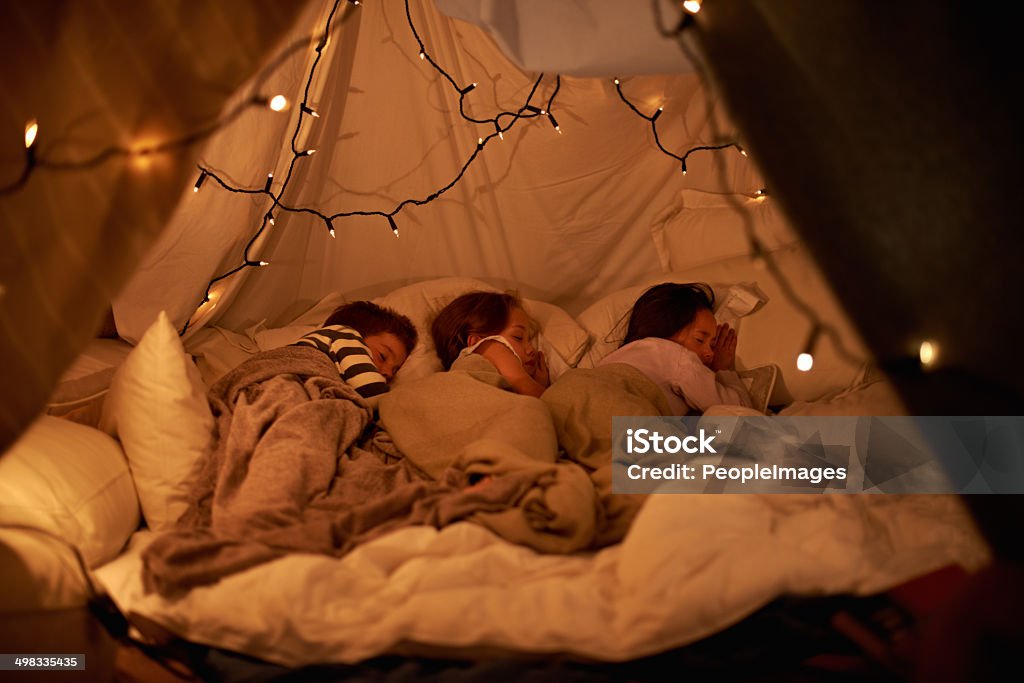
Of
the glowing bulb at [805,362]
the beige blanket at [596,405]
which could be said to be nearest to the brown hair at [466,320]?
the beige blanket at [596,405]

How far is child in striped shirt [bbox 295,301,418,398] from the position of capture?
6.53 feet

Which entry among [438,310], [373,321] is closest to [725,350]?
[438,310]

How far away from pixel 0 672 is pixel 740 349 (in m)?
1.60

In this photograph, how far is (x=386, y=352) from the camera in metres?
2.16

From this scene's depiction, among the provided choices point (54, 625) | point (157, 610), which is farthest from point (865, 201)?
point (54, 625)

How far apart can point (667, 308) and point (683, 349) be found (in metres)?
0.13

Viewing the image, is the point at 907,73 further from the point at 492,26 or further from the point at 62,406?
the point at 62,406

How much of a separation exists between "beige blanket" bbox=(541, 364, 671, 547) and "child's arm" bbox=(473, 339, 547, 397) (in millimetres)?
159

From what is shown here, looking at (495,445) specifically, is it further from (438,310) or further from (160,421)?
(438,310)

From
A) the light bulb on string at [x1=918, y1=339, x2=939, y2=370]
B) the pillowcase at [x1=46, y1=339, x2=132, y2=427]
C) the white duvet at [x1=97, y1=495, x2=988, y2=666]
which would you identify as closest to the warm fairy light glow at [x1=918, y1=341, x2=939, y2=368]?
the light bulb on string at [x1=918, y1=339, x2=939, y2=370]

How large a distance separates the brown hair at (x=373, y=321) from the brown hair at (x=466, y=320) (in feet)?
0.22

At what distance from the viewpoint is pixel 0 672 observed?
116cm

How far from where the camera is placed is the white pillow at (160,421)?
152cm

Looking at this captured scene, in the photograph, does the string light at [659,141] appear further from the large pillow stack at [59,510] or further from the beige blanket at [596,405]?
the large pillow stack at [59,510]
